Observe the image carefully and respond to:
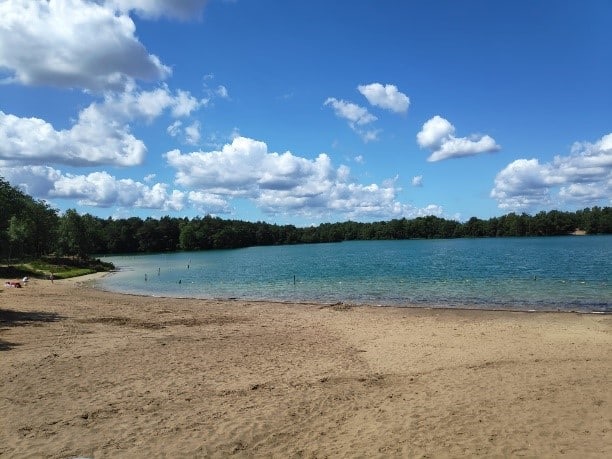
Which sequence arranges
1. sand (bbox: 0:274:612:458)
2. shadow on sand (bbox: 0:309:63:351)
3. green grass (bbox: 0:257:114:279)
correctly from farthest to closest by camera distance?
green grass (bbox: 0:257:114:279) → shadow on sand (bbox: 0:309:63:351) → sand (bbox: 0:274:612:458)

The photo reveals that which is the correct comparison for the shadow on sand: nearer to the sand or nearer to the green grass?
the sand

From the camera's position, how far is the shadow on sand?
19.6 metres

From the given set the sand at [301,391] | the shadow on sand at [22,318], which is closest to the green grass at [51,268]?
the shadow on sand at [22,318]

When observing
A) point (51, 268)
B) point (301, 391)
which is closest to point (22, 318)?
point (301, 391)

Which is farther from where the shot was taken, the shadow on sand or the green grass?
the green grass

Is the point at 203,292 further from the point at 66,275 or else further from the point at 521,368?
the point at 521,368

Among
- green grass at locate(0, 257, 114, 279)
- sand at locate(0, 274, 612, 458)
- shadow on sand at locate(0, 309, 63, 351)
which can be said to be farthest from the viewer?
green grass at locate(0, 257, 114, 279)

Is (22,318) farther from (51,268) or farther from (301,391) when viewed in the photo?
(51,268)

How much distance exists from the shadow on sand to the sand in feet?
0.70

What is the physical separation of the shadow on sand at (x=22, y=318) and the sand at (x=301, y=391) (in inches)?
8.4

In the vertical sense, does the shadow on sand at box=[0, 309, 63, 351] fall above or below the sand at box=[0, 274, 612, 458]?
above

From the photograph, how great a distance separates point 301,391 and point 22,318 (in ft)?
54.0

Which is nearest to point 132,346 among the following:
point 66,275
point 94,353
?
point 94,353

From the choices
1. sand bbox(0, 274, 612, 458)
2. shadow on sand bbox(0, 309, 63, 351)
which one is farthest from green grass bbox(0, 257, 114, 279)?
sand bbox(0, 274, 612, 458)
